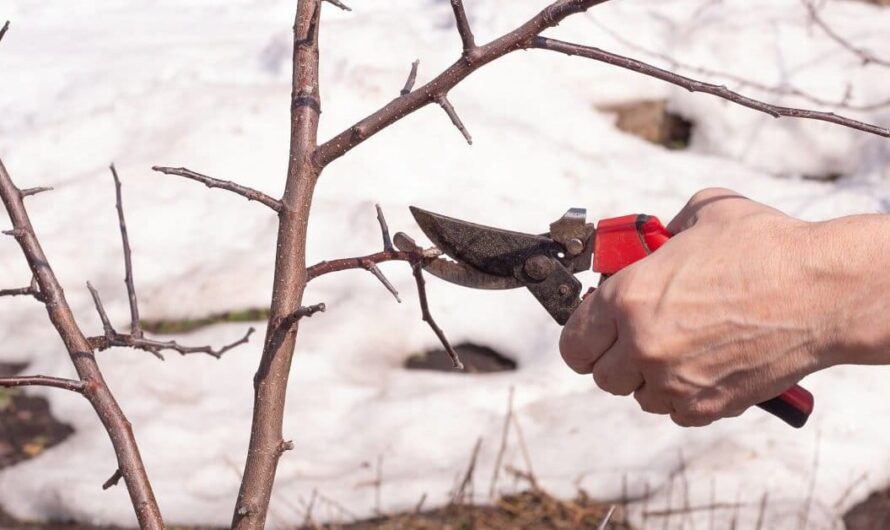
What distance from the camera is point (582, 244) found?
1779mm

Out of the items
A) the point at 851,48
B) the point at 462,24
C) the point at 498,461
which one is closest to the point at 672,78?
the point at 462,24

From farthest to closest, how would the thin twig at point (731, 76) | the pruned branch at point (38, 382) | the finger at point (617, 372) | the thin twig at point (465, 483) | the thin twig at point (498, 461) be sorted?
the thin twig at point (731, 76), the thin twig at point (498, 461), the thin twig at point (465, 483), the finger at point (617, 372), the pruned branch at point (38, 382)

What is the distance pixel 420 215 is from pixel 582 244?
0.29 metres

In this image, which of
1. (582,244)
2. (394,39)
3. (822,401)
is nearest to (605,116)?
(394,39)

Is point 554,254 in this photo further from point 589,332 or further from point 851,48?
point 851,48

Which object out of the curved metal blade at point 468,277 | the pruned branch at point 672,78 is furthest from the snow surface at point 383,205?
the pruned branch at point 672,78

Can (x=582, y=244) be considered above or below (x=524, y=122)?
below

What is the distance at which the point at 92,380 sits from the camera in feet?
5.17

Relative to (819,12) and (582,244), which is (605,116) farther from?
(582,244)

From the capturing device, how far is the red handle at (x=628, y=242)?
1.72 metres

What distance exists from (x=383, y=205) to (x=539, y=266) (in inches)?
106

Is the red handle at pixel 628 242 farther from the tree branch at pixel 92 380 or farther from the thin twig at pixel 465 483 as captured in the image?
the thin twig at pixel 465 483

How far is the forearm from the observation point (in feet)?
5.03

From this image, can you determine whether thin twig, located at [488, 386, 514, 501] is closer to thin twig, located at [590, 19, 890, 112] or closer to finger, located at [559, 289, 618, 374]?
finger, located at [559, 289, 618, 374]
